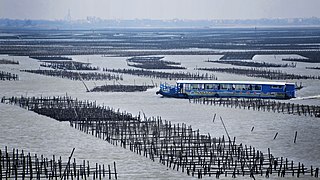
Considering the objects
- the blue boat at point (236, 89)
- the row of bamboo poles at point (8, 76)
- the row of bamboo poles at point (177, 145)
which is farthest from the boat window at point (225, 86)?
the row of bamboo poles at point (8, 76)

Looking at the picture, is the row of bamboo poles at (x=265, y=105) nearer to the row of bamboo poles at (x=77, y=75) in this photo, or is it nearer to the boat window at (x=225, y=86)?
the boat window at (x=225, y=86)

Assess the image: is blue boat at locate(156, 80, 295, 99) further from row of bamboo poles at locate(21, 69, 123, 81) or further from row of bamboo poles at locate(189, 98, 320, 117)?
row of bamboo poles at locate(21, 69, 123, 81)

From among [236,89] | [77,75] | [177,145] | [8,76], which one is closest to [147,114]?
[236,89]

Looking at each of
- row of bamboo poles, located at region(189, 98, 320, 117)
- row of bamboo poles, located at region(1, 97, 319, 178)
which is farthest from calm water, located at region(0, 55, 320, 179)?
row of bamboo poles, located at region(189, 98, 320, 117)

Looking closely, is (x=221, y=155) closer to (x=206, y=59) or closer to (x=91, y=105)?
(x=91, y=105)

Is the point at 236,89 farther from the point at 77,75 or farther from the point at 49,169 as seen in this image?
the point at 49,169

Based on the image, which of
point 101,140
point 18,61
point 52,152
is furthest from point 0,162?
point 18,61
